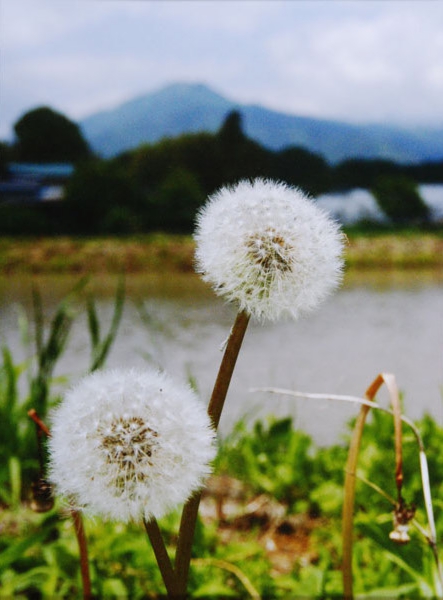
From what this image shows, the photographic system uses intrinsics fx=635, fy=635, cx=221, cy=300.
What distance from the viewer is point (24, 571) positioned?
129cm

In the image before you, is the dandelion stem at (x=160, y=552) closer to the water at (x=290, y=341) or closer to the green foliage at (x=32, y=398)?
the green foliage at (x=32, y=398)

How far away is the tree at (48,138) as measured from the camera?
2623 millimetres

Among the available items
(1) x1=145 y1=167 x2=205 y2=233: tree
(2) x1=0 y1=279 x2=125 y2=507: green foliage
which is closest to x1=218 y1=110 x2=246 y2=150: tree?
(1) x1=145 y1=167 x2=205 y2=233: tree

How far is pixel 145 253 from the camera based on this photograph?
10.8 feet

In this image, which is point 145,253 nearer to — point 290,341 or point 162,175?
point 162,175

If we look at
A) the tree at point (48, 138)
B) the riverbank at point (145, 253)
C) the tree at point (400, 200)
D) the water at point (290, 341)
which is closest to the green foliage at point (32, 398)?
the water at point (290, 341)

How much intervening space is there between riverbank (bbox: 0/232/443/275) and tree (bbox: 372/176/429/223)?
0.13 meters

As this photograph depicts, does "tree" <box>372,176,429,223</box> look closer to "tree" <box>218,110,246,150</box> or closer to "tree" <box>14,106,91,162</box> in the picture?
"tree" <box>218,110,246,150</box>

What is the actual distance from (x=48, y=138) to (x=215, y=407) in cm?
240

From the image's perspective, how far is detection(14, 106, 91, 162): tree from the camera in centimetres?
262

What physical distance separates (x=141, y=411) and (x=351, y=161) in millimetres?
2508

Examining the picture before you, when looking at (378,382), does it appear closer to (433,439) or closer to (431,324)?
(433,439)

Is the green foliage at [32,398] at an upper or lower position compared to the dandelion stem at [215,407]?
lower

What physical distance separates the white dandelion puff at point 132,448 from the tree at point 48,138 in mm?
2256
